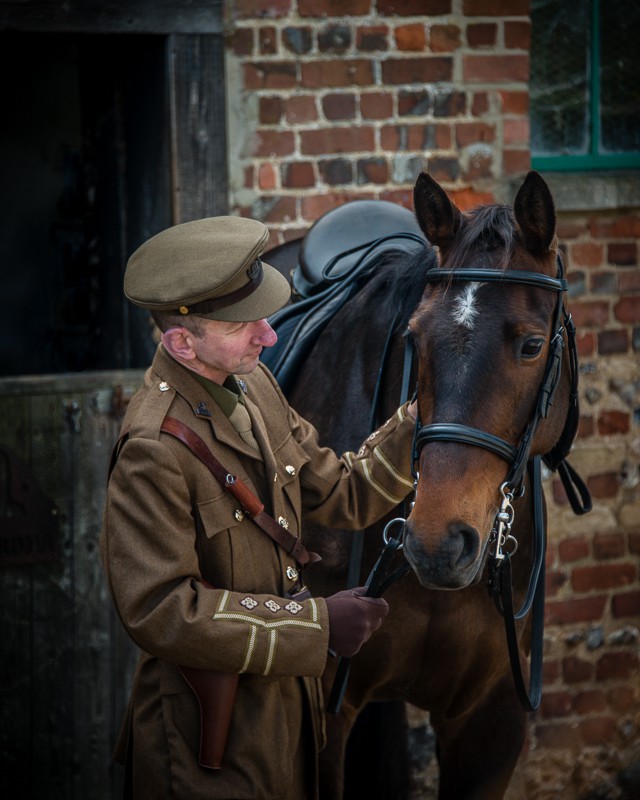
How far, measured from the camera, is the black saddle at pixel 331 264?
3467 millimetres

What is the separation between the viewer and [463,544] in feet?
7.32

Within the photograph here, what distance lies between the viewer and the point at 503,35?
437cm

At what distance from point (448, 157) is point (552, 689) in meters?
2.25

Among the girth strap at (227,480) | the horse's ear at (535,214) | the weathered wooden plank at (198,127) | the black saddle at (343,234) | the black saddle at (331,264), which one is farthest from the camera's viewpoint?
the weathered wooden plank at (198,127)

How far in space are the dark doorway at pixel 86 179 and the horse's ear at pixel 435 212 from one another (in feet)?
5.66

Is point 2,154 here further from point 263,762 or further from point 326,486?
point 263,762

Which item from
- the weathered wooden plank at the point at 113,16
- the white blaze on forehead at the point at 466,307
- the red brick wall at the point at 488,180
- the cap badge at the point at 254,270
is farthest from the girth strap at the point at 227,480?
the weathered wooden plank at the point at 113,16

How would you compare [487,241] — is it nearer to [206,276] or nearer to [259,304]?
[259,304]

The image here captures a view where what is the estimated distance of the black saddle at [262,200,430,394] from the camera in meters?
3.47

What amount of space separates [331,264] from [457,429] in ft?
5.05

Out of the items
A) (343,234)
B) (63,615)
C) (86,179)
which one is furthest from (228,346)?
(86,179)

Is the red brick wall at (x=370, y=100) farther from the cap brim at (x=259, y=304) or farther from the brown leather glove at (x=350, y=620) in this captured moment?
the brown leather glove at (x=350, y=620)

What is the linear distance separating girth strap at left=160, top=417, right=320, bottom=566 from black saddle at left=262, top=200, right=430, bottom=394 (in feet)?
3.63

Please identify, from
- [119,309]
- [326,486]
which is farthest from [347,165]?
[326,486]
